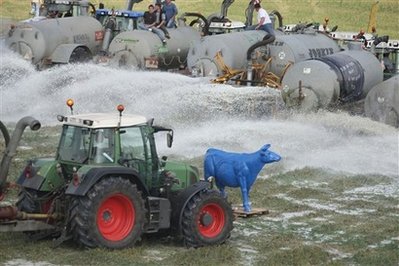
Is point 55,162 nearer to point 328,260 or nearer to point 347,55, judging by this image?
point 328,260

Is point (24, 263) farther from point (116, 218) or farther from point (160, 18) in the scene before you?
point (160, 18)

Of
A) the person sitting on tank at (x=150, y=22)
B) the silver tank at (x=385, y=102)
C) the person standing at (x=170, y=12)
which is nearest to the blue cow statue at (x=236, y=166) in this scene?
the silver tank at (x=385, y=102)

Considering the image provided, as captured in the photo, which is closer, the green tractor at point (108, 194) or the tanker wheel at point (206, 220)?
the green tractor at point (108, 194)

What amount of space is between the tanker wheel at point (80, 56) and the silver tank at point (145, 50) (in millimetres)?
933

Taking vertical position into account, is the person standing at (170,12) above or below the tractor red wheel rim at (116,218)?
above

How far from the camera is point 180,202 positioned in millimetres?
11859

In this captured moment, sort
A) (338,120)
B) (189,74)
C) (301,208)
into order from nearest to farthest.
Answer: (301,208) → (338,120) → (189,74)

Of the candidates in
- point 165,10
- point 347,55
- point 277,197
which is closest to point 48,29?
point 165,10

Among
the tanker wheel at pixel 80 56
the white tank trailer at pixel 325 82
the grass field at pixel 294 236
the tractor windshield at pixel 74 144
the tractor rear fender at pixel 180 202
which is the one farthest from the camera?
the tanker wheel at pixel 80 56

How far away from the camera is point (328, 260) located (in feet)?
37.9

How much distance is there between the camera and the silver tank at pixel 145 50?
26766mm

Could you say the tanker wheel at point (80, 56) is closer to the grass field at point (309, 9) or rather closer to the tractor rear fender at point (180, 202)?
the tractor rear fender at point (180, 202)

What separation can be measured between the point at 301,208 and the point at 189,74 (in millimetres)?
11695

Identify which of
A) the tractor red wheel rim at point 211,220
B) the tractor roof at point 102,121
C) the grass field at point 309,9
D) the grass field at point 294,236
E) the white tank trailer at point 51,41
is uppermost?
the grass field at point 309,9
